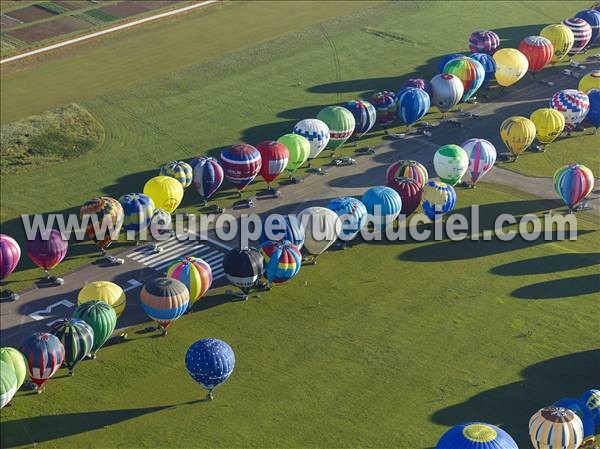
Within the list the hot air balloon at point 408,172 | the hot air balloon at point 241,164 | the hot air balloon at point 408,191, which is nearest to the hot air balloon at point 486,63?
the hot air balloon at point 408,172

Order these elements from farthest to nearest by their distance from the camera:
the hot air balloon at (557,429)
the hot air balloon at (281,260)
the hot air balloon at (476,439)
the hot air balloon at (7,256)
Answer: the hot air balloon at (7,256) < the hot air balloon at (281,260) < the hot air balloon at (557,429) < the hot air balloon at (476,439)

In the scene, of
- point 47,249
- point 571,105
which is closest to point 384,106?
point 571,105

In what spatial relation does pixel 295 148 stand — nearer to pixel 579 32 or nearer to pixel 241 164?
pixel 241 164

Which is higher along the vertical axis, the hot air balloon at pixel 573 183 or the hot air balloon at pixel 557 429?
the hot air balloon at pixel 573 183

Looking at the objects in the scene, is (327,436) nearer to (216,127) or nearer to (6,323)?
(6,323)

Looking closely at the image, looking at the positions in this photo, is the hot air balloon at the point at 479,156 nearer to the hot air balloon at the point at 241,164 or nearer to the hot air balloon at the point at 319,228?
the hot air balloon at the point at 319,228

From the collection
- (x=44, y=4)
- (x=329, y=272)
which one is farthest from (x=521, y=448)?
(x=44, y=4)
